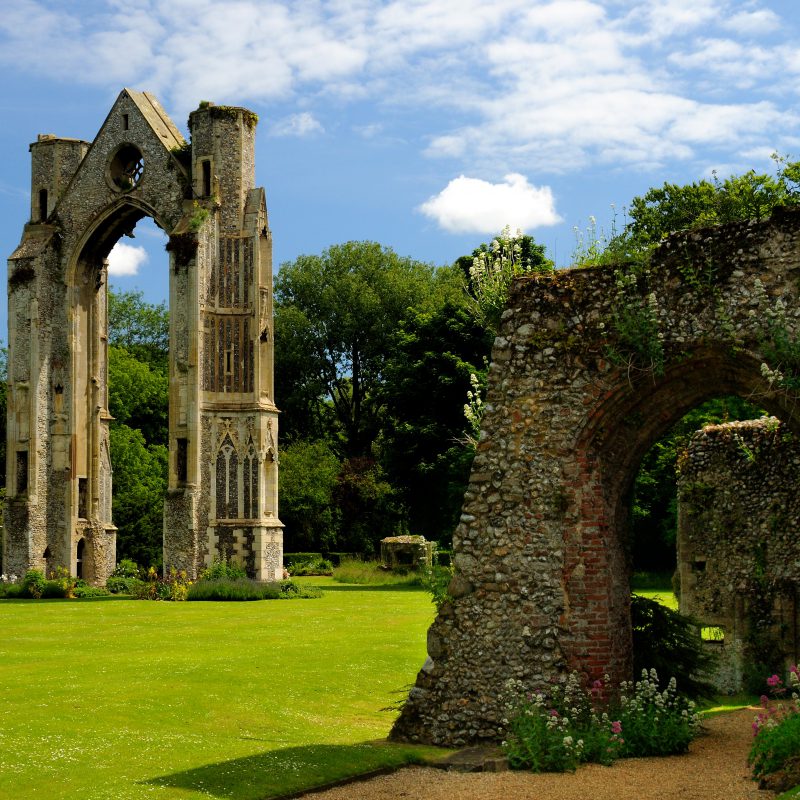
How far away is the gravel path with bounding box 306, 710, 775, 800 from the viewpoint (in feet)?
25.8

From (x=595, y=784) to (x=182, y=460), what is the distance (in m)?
25.5

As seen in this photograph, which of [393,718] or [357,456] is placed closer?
[393,718]

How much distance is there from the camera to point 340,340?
56.5 metres

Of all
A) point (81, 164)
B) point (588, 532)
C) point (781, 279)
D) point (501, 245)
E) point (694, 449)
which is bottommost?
point (588, 532)

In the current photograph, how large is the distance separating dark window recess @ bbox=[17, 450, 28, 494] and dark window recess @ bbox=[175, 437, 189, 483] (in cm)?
578

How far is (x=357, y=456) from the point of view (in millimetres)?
54969

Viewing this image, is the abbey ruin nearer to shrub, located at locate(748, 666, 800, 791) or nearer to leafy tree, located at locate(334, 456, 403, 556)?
shrub, located at locate(748, 666, 800, 791)

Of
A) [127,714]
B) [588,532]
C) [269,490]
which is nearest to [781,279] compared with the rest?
[588,532]

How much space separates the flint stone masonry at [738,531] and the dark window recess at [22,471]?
25.1 metres

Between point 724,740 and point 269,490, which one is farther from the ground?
point 269,490

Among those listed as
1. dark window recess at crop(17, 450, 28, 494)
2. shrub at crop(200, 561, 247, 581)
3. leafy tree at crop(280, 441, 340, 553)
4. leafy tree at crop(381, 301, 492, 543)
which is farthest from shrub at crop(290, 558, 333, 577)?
dark window recess at crop(17, 450, 28, 494)

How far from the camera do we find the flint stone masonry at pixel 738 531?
13.7m

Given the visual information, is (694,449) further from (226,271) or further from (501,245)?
(226,271)

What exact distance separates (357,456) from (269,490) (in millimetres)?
22164
